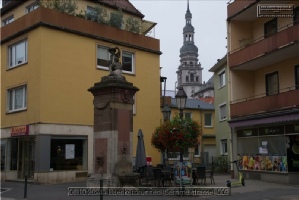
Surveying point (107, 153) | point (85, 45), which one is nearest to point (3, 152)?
point (85, 45)

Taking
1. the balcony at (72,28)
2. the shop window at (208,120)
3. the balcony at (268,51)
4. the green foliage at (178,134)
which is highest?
the balcony at (72,28)

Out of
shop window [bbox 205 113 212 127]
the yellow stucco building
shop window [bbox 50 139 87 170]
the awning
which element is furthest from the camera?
shop window [bbox 205 113 212 127]

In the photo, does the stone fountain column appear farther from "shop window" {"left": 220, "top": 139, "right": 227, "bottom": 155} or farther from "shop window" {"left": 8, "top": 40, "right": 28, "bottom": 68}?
"shop window" {"left": 220, "top": 139, "right": 227, "bottom": 155}

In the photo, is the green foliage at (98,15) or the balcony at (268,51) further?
the green foliage at (98,15)

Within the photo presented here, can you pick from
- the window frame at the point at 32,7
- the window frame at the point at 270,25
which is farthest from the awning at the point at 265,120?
the window frame at the point at 32,7

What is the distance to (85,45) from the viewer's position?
28703mm

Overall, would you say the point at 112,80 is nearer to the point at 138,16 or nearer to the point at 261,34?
the point at 261,34

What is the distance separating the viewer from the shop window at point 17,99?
27.5 metres

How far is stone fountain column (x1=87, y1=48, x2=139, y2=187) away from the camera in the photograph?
57.4 ft

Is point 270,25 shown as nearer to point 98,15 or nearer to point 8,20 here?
point 98,15

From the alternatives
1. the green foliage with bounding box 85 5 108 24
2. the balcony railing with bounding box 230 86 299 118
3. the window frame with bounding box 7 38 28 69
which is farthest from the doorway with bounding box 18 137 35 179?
the balcony railing with bounding box 230 86 299 118

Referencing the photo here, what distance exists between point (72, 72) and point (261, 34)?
1256cm

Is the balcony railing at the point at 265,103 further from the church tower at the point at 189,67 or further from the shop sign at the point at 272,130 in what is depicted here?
the church tower at the point at 189,67

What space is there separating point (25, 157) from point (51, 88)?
5102 millimetres
